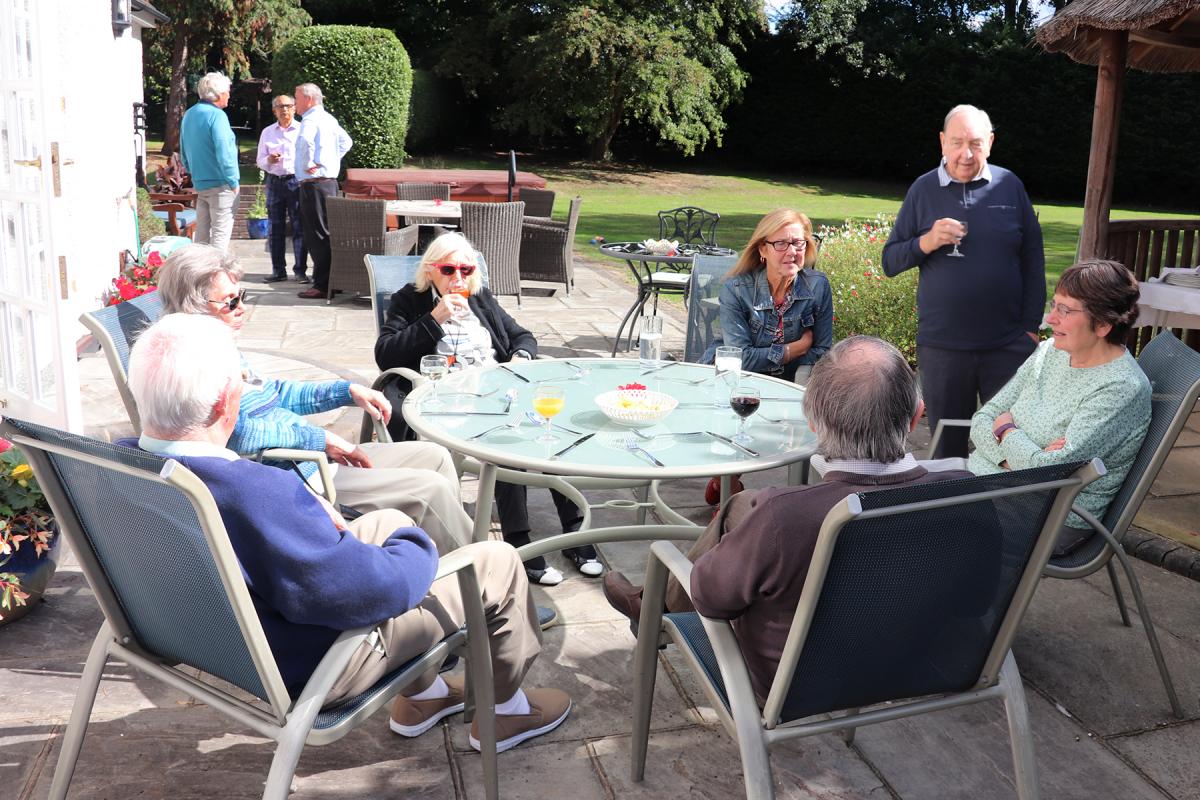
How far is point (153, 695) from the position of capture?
260 centimetres

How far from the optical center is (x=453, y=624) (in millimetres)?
2146

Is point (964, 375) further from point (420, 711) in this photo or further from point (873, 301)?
point (420, 711)

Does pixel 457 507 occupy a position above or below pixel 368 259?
below

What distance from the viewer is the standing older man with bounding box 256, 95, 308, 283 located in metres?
8.61

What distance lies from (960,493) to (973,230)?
2432mm

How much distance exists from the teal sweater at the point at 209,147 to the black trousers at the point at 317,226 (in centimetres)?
59

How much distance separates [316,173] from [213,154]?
0.78 meters

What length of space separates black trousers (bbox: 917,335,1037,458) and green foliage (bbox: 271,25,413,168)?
13.5m

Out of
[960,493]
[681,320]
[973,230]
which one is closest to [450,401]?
[960,493]

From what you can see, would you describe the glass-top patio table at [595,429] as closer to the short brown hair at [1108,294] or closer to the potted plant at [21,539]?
the short brown hair at [1108,294]

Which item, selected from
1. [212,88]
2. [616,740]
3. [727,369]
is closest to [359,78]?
[212,88]

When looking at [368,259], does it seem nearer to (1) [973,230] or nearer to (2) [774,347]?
(2) [774,347]

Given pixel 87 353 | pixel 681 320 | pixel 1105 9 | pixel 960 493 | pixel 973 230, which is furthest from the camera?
pixel 681 320

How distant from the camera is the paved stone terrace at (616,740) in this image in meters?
2.30
